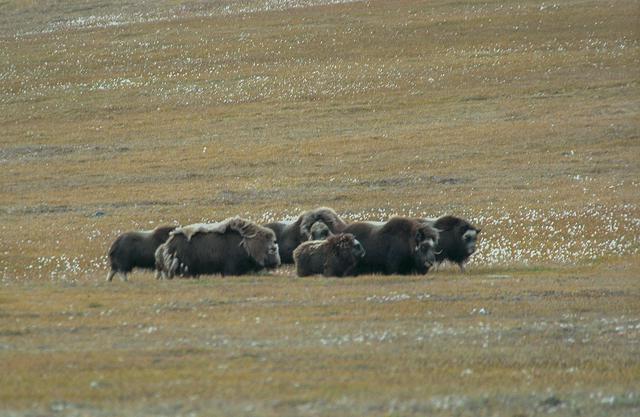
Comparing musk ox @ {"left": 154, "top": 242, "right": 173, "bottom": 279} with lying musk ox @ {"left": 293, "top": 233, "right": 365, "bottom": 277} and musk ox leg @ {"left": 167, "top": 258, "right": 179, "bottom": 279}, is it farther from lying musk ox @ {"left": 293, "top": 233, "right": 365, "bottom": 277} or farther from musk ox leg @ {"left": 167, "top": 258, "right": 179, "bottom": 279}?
lying musk ox @ {"left": 293, "top": 233, "right": 365, "bottom": 277}

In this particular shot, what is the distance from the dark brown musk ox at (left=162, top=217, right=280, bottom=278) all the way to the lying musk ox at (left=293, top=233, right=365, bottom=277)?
0.71 m

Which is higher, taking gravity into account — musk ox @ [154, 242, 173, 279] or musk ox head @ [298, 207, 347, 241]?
musk ox head @ [298, 207, 347, 241]

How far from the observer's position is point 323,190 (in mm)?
38281

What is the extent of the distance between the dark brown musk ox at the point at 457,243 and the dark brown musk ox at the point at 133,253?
215 inches

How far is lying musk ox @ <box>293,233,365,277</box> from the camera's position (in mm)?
21703

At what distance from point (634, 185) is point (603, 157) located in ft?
18.3

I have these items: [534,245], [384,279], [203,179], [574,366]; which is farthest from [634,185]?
[574,366]

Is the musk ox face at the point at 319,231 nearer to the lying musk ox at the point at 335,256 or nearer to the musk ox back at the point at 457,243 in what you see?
the lying musk ox at the point at 335,256

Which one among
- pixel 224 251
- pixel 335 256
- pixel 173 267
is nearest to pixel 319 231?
pixel 335 256

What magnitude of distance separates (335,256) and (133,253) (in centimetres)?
436

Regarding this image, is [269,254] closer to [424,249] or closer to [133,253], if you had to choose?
[424,249]

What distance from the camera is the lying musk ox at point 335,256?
71.2 ft

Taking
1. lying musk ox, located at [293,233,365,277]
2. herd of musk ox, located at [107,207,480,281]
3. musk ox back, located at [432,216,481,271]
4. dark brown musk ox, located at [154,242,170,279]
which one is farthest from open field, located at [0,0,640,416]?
dark brown musk ox, located at [154,242,170,279]

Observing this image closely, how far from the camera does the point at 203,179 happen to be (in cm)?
4222
